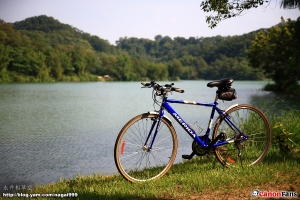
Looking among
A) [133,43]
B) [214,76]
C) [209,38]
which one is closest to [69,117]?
[214,76]

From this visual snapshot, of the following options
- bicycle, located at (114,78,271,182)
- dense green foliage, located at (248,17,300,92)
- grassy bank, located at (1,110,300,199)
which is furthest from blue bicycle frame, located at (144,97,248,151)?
dense green foliage, located at (248,17,300,92)

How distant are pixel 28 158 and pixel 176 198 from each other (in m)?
6.33

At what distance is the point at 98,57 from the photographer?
423ft

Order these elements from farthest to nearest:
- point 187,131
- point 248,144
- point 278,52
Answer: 1. point 278,52
2. point 248,144
3. point 187,131

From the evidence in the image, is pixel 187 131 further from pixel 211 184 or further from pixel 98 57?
pixel 98 57

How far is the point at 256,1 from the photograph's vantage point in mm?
9211

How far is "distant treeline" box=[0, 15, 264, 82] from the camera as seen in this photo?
8388 cm

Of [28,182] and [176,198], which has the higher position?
[176,198]

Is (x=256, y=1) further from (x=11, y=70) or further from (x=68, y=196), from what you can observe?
(x=11, y=70)

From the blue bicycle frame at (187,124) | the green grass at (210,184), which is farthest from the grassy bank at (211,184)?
the blue bicycle frame at (187,124)

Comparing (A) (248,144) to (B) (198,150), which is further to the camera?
(A) (248,144)

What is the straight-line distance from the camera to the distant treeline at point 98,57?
275 feet

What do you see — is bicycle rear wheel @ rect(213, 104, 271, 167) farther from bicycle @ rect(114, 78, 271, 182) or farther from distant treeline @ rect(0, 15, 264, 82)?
distant treeline @ rect(0, 15, 264, 82)

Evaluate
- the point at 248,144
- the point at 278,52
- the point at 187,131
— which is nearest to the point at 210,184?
the point at 187,131
